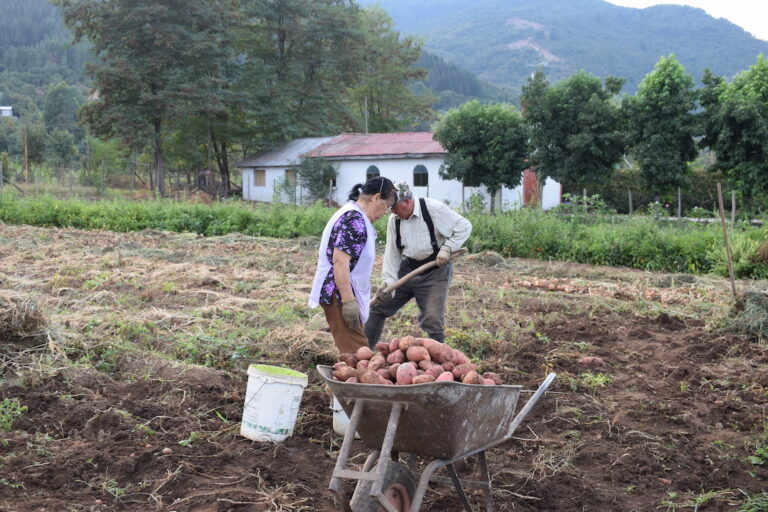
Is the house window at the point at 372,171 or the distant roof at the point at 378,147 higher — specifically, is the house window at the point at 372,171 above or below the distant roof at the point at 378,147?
below

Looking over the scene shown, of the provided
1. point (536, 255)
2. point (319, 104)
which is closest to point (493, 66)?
point (319, 104)

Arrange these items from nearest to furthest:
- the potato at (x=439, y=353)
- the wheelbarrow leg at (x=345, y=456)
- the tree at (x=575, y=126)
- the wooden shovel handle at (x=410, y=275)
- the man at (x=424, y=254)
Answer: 1. the wheelbarrow leg at (x=345, y=456)
2. the potato at (x=439, y=353)
3. the wooden shovel handle at (x=410, y=275)
4. the man at (x=424, y=254)
5. the tree at (x=575, y=126)

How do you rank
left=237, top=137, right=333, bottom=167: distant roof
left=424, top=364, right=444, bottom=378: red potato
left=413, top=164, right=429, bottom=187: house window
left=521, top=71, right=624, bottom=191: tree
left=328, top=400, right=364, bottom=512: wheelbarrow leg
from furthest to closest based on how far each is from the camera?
left=237, top=137, right=333, bottom=167: distant roof
left=413, top=164, right=429, bottom=187: house window
left=521, top=71, right=624, bottom=191: tree
left=424, top=364, right=444, bottom=378: red potato
left=328, top=400, right=364, bottom=512: wheelbarrow leg

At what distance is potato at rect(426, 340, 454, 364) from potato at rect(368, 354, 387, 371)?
0.24m

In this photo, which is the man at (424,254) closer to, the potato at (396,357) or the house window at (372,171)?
the potato at (396,357)

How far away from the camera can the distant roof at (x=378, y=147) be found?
106ft

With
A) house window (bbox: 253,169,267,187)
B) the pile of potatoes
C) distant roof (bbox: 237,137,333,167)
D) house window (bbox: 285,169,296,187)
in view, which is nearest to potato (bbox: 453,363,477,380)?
the pile of potatoes

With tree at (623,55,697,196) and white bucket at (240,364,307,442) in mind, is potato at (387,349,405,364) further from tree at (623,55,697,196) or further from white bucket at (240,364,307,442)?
tree at (623,55,697,196)

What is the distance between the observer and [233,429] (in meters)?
4.31

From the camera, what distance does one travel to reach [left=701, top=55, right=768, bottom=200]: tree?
21234mm

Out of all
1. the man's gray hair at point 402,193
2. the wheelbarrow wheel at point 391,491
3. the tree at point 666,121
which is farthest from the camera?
the tree at point 666,121

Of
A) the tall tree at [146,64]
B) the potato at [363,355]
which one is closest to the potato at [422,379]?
the potato at [363,355]

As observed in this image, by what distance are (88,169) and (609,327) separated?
3802 cm

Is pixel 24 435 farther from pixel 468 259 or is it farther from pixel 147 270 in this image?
pixel 468 259
